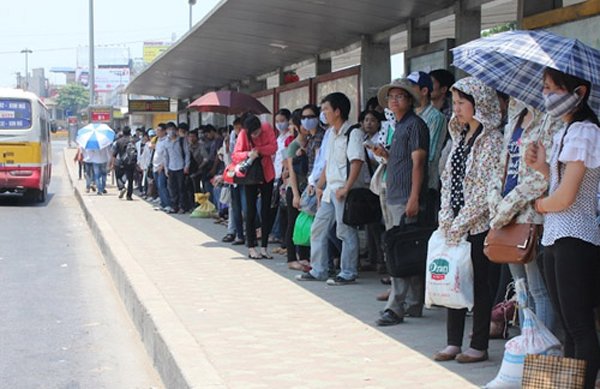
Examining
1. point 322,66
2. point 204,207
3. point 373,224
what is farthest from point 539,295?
point 204,207

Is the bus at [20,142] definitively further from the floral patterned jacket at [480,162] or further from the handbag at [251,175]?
the floral patterned jacket at [480,162]

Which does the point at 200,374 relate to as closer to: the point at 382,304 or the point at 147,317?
the point at 147,317

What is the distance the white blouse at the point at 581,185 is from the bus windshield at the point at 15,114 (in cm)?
1977

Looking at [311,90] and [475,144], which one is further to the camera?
[311,90]

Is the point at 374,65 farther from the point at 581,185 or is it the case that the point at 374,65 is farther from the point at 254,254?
the point at 581,185

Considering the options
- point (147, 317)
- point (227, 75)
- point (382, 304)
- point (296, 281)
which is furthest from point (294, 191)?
point (227, 75)

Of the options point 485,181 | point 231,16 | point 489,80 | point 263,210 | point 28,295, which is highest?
point 231,16

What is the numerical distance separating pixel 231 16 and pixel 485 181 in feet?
21.9

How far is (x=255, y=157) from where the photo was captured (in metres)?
11.1

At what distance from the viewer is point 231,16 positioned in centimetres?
1179

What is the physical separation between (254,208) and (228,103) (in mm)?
3212

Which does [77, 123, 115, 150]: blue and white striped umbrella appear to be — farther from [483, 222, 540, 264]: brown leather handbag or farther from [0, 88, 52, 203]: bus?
[483, 222, 540, 264]: brown leather handbag

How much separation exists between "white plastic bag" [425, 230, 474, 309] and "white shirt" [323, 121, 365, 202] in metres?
2.94

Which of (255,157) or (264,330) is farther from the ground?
(255,157)
